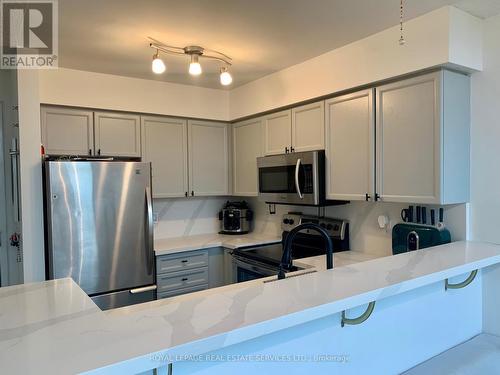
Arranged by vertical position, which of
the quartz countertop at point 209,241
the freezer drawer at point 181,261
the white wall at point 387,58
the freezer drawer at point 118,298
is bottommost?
the freezer drawer at point 118,298

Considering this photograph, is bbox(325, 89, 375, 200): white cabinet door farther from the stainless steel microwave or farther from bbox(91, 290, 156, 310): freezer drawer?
bbox(91, 290, 156, 310): freezer drawer

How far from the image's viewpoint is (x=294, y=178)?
298 centimetres

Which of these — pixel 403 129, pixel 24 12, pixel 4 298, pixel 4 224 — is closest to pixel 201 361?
pixel 4 298

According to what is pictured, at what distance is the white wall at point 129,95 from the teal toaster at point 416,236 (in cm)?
216

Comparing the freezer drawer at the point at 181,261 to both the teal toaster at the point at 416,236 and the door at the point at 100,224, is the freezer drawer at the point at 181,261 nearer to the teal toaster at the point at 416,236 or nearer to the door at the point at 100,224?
the door at the point at 100,224

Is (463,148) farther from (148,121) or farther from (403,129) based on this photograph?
(148,121)

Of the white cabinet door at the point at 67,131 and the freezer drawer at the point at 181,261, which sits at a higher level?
the white cabinet door at the point at 67,131

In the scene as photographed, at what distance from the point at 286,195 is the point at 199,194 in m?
1.03

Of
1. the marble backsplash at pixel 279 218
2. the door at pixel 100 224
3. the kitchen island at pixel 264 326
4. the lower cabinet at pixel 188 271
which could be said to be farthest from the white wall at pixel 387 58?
the lower cabinet at pixel 188 271

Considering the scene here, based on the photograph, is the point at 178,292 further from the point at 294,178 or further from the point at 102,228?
the point at 294,178

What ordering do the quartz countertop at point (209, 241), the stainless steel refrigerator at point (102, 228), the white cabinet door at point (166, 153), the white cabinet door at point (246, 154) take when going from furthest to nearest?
1. the white cabinet door at point (246, 154)
2. the white cabinet door at point (166, 153)
3. the quartz countertop at point (209, 241)
4. the stainless steel refrigerator at point (102, 228)

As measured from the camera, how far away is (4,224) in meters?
3.07

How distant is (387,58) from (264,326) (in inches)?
76.0

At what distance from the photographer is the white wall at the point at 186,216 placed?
3746mm
